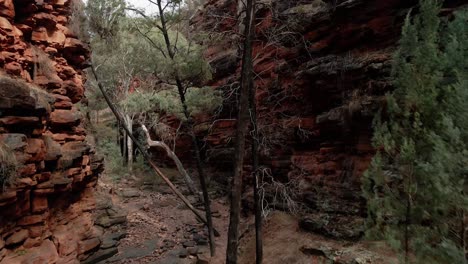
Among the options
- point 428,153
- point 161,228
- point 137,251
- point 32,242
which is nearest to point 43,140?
point 32,242

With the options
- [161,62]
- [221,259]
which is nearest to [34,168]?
[161,62]

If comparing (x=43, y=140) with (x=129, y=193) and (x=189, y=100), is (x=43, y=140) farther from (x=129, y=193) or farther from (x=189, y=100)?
(x=129, y=193)

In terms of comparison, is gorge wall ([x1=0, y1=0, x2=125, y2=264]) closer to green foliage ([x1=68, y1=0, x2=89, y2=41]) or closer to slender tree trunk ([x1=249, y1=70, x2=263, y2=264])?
green foliage ([x1=68, y1=0, x2=89, y2=41])

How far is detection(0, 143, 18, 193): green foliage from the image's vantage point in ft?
17.0

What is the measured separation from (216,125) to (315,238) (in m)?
9.73

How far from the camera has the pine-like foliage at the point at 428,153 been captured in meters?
3.53

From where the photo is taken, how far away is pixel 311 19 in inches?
498

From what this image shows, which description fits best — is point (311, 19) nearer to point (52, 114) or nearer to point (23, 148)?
point (52, 114)

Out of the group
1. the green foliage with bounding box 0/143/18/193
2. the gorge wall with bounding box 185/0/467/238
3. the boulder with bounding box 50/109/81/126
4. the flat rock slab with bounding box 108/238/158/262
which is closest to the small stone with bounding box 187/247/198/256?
the flat rock slab with bounding box 108/238/158/262

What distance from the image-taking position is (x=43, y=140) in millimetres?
6820

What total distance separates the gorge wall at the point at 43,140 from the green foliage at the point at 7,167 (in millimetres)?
19

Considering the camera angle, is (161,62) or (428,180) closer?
(428,180)

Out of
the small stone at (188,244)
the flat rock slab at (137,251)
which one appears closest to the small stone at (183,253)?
the small stone at (188,244)

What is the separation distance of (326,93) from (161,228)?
9.65m
